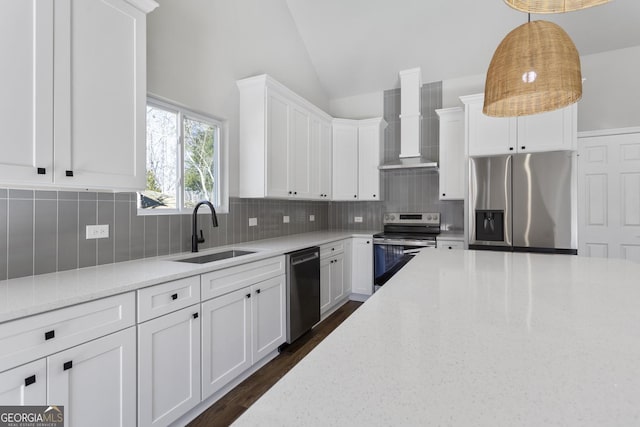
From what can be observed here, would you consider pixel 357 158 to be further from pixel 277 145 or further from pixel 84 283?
pixel 84 283

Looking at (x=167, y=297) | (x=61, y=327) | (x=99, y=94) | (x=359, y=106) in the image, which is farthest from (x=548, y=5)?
(x=359, y=106)

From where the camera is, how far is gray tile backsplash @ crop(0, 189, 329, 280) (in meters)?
1.52

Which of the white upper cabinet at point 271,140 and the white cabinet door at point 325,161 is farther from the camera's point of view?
the white cabinet door at point 325,161

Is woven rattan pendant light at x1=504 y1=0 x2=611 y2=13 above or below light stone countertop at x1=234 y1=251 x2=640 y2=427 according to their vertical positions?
above

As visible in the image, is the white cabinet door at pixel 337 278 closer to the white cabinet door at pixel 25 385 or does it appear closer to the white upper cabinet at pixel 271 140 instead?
the white upper cabinet at pixel 271 140

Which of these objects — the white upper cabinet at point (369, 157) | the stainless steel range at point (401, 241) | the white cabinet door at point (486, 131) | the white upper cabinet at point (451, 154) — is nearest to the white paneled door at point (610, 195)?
the white cabinet door at point (486, 131)

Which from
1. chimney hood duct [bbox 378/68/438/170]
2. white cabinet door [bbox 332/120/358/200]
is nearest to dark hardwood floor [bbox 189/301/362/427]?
white cabinet door [bbox 332/120/358/200]

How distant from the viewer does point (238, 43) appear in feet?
9.86

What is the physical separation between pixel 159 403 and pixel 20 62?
1700mm

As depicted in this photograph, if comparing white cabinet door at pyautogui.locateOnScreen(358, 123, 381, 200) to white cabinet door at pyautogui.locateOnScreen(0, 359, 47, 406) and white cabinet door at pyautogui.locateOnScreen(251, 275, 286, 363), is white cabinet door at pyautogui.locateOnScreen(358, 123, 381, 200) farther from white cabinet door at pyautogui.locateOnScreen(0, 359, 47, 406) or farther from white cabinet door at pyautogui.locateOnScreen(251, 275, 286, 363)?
white cabinet door at pyautogui.locateOnScreen(0, 359, 47, 406)

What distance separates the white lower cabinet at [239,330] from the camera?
1.92 meters

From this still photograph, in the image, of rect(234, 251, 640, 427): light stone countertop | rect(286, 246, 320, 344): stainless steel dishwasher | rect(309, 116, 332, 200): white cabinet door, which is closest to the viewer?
rect(234, 251, 640, 427): light stone countertop

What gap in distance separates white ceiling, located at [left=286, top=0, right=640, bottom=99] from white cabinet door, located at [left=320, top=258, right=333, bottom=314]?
281 centimetres

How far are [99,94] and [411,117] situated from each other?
343cm
